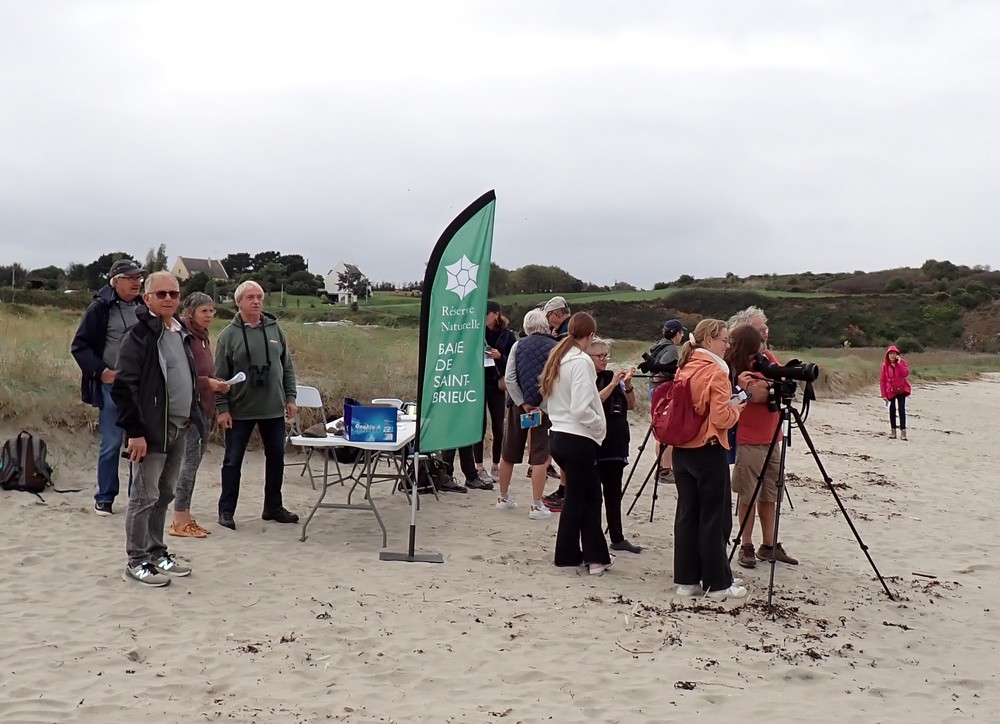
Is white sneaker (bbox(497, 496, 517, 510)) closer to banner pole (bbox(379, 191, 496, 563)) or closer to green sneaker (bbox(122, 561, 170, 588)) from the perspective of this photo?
banner pole (bbox(379, 191, 496, 563))

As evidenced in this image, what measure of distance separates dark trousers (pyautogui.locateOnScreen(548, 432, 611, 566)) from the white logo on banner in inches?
47.1

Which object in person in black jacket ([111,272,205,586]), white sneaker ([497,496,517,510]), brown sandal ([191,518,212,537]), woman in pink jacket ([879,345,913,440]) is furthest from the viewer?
woman in pink jacket ([879,345,913,440])

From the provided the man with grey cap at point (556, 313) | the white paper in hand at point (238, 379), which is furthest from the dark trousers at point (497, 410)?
the white paper in hand at point (238, 379)

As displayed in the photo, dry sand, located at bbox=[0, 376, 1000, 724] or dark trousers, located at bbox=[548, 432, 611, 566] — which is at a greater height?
dark trousers, located at bbox=[548, 432, 611, 566]

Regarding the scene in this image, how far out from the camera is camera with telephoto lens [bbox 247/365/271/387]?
668cm

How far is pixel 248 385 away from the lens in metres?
6.67

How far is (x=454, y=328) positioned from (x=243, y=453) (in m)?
1.98

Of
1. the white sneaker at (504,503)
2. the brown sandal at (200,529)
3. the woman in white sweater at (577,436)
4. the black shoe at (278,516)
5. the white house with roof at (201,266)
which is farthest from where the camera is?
the white house with roof at (201,266)

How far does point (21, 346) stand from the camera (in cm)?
980

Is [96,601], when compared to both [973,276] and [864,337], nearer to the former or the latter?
[864,337]

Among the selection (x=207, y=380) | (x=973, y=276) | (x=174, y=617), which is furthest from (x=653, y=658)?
(x=973, y=276)

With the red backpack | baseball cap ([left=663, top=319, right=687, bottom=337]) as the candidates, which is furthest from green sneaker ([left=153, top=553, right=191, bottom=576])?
baseball cap ([left=663, top=319, right=687, bottom=337])

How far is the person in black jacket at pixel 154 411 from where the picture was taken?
16.3ft

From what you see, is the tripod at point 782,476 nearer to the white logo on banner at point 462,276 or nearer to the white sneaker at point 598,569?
the white sneaker at point 598,569
